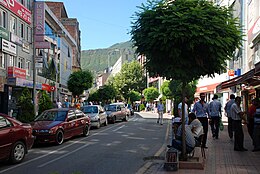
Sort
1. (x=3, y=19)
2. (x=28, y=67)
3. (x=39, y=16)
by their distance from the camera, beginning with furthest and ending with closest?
1. (x=39, y=16)
2. (x=28, y=67)
3. (x=3, y=19)

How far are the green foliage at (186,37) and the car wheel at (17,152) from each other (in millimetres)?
4269

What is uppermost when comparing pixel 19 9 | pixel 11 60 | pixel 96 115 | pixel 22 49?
pixel 19 9

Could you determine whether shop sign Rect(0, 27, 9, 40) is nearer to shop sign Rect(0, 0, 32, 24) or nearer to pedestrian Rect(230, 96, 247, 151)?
shop sign Rect(0, 0, 32, 24)

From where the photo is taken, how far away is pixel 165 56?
28.6 ft

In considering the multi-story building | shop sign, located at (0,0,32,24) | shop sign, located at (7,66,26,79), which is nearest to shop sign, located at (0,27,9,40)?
the multi-story building

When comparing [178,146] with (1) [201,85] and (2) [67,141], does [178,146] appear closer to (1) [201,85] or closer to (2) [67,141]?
(2) [67,141]

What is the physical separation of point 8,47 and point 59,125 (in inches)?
542

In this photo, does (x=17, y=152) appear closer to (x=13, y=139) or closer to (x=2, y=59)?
(x=13, y=139)

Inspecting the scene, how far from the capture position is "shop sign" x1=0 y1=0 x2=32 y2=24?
1005 inches

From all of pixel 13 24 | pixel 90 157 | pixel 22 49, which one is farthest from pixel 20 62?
pixel 90 157

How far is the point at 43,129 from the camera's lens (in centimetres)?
1360

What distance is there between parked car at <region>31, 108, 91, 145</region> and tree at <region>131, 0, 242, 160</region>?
627cm

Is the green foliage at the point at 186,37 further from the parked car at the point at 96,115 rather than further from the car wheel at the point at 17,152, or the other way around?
the parked car at the point at 96,115

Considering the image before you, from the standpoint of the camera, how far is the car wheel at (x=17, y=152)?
966cm
